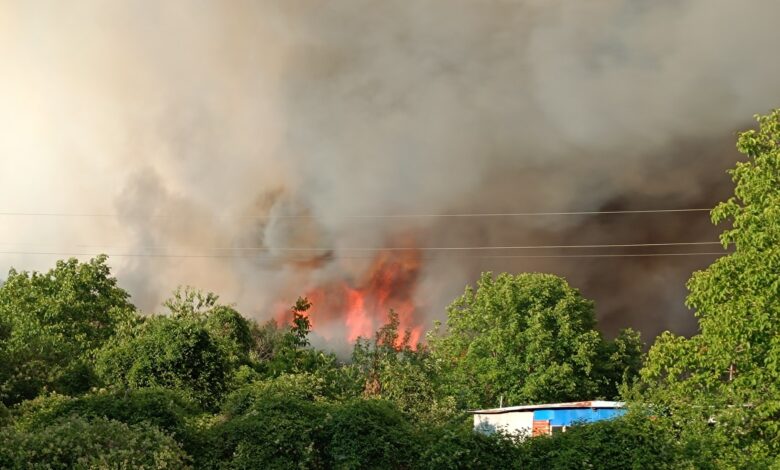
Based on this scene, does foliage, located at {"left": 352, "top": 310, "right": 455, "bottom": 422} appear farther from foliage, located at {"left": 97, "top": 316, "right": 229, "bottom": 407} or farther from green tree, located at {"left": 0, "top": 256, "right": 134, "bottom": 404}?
green tree, located at {"left": 0, "top": 256, "right": 134, "bottom": 404}

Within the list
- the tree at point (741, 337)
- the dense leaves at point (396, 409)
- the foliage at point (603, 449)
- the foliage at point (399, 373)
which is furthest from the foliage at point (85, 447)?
the foliage at point (399, 373)

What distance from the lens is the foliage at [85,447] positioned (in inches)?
621

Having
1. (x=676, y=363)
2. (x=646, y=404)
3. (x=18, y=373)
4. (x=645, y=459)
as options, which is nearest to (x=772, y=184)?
(x=676, y=363)

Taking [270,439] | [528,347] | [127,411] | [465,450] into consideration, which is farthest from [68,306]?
[465,450]

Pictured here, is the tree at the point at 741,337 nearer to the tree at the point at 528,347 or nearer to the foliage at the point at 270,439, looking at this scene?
the foliage at the point at 270,439

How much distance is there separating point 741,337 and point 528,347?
29.1 metres

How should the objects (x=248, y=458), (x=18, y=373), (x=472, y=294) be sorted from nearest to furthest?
(x=248, y=458), (x=18, y=373), (x=472, y=294)

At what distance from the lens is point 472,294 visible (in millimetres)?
55188

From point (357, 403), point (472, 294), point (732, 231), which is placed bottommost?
point (357, 403)

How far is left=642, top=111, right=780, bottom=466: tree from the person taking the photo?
20672 millimetres

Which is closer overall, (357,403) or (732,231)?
(357,403)

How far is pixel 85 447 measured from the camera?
53.0 ft

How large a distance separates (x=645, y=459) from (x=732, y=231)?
7.21m

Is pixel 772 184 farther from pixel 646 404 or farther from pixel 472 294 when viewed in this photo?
pixel 472 294
